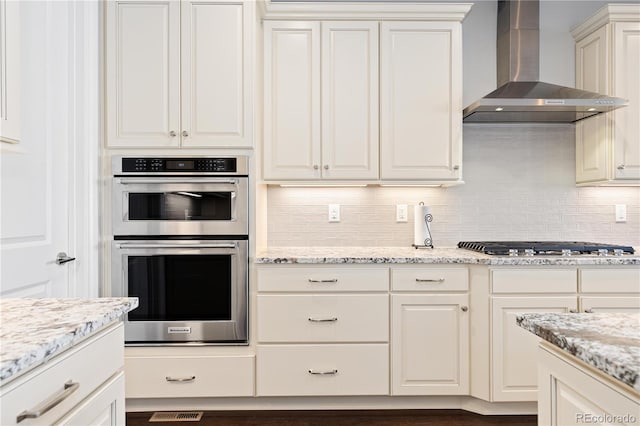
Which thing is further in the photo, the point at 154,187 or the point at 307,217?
the point at 307,217

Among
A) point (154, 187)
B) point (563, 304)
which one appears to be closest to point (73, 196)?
point (154, 187)

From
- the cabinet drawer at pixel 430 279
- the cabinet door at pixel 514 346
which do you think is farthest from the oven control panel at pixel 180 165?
the cabinet door at pixel 514 346

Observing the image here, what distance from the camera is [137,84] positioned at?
2.27m

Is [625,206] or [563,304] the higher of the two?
[625,206]

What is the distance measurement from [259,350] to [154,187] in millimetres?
1091

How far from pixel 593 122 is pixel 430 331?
5.91 feet

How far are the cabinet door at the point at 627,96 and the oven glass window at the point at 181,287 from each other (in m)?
2.54

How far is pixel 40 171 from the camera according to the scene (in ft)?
5.95

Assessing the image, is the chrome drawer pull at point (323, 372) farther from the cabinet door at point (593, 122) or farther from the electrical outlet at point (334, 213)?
the cabinet door at point (593, 122)

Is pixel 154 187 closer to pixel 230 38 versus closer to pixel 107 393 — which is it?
pixel 230 38

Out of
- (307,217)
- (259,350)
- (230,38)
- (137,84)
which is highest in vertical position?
(230,38)

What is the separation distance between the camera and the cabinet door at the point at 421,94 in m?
2.51

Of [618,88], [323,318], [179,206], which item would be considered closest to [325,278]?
[323,318]

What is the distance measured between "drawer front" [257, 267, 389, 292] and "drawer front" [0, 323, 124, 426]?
121cm
